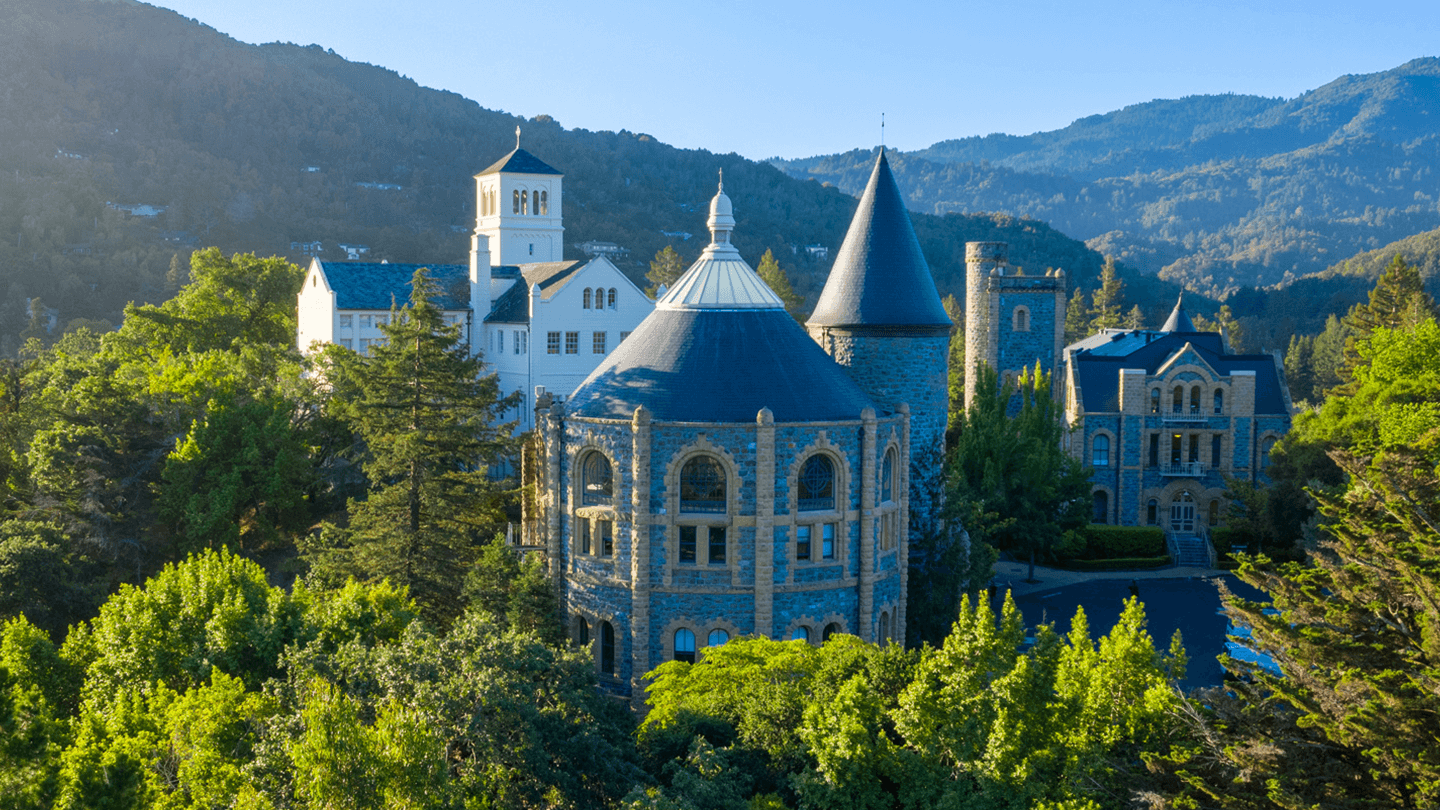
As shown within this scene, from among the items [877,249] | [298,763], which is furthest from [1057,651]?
[877,249]

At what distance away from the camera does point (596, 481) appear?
3444cm

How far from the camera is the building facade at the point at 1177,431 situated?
62.8 m

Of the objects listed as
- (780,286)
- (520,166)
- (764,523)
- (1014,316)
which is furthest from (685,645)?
(520,166)

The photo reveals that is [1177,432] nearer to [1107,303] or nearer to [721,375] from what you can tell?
[721,375]

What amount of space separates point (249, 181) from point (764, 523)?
144 m

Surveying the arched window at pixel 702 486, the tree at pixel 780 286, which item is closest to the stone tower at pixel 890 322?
the arched window at pixel 702 486

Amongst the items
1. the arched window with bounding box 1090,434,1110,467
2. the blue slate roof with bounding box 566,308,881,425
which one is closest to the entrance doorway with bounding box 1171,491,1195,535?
the arched window with bounding box 1090,434,1110,467

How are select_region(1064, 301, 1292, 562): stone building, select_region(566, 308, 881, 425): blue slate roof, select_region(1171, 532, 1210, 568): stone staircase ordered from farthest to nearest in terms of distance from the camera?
1. select_region(1064, 301, 1292, 562): stone building
2. select_region(1171, 532, 1210, 568): stone staircase
3. select_region(566, 308, 881, 425): blue slate roof

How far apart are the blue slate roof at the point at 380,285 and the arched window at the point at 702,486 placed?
3596 cm

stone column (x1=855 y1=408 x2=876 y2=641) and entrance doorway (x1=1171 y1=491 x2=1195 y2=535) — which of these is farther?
entrance doorway (x1=1171 y1=491 x2=1195 y2=535)

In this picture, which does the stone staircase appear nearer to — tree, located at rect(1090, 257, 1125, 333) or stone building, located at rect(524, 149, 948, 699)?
stone building, located at rect(524, 149, 948, 699)

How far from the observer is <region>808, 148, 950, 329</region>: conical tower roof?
37.9 meters

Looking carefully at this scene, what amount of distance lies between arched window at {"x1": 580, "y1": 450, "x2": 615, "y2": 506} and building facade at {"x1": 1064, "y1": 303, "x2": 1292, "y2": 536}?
118 feet

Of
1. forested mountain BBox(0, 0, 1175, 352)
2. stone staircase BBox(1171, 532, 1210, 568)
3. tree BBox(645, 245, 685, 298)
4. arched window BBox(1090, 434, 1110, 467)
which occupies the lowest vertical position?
stone staircase BBox(1171, 532, 1210, 568)
